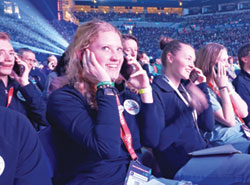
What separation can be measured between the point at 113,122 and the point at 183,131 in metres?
0.91

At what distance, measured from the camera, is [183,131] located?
7.03ft

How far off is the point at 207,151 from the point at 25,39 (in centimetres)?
2889

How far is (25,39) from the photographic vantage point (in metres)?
27.9

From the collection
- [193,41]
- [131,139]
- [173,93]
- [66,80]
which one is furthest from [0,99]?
[193,41]

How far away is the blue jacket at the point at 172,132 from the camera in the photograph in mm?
2023

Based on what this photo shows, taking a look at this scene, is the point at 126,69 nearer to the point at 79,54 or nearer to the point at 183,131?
the point at 79,54

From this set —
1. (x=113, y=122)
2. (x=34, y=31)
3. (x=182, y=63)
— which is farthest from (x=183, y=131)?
(x=34, y=31)

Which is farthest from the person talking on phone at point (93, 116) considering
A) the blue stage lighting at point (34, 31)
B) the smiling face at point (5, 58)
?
the blue stage lighting at point (34, 31)

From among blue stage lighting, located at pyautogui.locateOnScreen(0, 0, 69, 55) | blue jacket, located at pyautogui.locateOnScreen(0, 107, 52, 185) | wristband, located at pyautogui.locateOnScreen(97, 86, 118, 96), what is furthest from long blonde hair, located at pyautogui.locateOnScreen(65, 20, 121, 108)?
blue stage lighting, located at pyautogui.locateOnScreen(0, 0, 69, 55)

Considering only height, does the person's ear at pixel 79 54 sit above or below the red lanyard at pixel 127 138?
above

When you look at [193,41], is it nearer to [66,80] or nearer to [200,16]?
[200,16]

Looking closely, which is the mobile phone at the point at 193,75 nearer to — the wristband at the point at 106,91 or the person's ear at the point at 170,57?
the person's ear at the point at 170,57

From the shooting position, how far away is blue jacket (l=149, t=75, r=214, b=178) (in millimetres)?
2023

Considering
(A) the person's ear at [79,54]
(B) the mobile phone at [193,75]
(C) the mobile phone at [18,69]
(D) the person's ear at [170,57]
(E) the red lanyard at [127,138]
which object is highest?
(A) the person's ear at [79,54]
